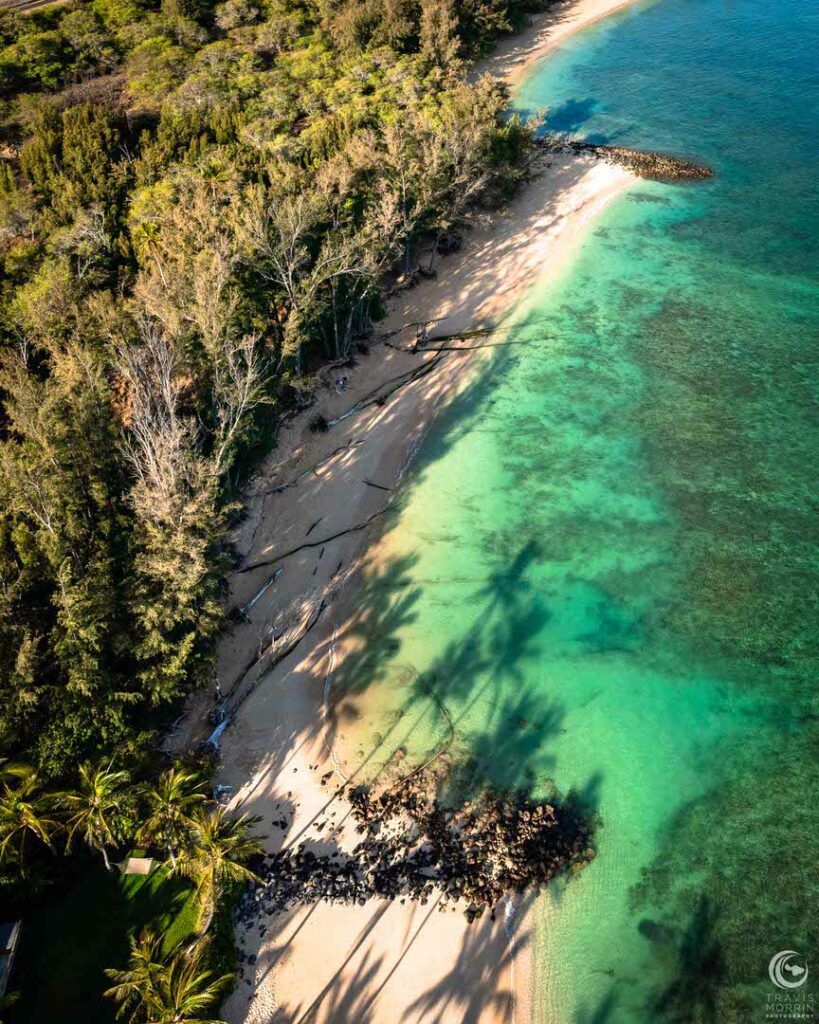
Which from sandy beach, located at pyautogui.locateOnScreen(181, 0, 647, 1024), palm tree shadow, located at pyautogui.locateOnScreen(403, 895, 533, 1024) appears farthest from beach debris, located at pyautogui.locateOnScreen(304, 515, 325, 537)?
palm tree shadow, located at pyautogui.locateOnScreen(403, 895, 533, 1024)

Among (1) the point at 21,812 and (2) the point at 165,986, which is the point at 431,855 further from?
(1) the point at 21,812

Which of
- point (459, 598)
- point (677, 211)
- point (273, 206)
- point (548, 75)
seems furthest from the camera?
point (548, 75)

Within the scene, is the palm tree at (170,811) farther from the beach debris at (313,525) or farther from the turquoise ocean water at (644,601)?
the beach debris at (313,525)

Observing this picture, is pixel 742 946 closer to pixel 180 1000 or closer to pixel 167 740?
pixel 180 1000

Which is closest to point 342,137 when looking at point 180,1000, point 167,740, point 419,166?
point 419,166

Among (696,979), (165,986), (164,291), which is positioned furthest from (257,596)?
(696,979)

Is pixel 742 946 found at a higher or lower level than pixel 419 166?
lower
